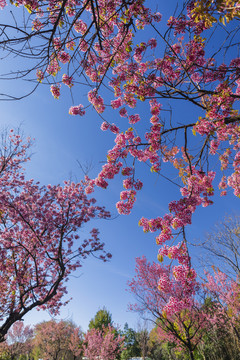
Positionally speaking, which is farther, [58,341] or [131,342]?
[131,342]

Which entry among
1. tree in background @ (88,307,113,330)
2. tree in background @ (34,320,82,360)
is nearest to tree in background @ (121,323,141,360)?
tree in background @ (88,307,113,330)

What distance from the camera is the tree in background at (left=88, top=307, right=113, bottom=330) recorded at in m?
33.2

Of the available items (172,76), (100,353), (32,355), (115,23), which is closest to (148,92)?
(172,76)

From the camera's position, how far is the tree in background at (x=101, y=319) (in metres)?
33.2

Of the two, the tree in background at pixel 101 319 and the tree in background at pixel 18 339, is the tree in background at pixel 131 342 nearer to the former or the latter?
the tree in background at pixel 101 319

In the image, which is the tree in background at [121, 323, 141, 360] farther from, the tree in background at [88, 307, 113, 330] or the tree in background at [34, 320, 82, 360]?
the tree in background at [34, 320, 82, 360]

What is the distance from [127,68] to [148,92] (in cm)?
110

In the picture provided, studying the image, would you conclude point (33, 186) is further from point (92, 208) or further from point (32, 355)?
point (32, 355)

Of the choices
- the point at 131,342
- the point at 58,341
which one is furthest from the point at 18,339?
the point at 131,342

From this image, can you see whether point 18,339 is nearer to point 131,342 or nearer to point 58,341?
point 58,341

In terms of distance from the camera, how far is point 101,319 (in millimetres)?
33750

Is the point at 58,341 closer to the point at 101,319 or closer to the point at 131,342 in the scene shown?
the point at 101,319

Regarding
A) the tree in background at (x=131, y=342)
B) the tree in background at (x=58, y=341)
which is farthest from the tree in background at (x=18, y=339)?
the tree in background at (x=131, y=342)

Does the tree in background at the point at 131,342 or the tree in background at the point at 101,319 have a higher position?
the tree in background at the point at 101,319
